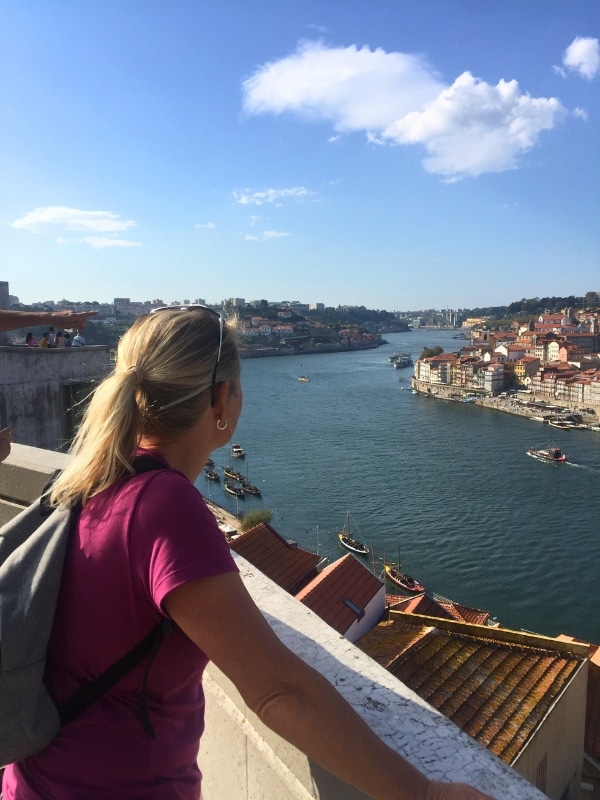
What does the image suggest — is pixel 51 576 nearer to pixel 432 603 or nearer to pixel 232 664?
pixel 232 664

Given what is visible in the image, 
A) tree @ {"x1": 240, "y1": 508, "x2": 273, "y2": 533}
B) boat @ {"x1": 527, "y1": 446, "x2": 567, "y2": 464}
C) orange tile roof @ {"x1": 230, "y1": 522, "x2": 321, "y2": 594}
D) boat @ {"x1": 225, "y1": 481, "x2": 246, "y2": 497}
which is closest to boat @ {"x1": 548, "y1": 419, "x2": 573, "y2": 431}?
boat @ {"x1": 527, "y1": 446, "x2": 567, "y2": 464}

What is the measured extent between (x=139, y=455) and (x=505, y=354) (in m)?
A: 32.4

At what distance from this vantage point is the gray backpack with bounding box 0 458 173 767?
382mm

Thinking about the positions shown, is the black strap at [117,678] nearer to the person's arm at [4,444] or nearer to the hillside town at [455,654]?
the hillside town at [455,654]

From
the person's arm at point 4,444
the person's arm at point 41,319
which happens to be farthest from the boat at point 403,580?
the person's arm at point 4,444

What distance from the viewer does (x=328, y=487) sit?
477 inches

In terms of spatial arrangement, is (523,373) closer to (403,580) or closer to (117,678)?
(403,580)

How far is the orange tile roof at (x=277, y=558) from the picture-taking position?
397 centimetres

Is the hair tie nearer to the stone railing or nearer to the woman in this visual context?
the woman

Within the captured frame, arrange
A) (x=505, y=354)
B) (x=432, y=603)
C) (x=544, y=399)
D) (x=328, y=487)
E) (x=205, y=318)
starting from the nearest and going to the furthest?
(x=205, y=318), (x=432, y=603), (x=328, y=487), (x=544, y=399), (x=505, y=354)

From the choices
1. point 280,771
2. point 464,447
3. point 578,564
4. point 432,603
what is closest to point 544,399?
point 464,447

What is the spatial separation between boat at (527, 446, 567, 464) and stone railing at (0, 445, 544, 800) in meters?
14.7

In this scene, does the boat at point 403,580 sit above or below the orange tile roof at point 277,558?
below

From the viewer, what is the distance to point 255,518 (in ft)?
32.0
